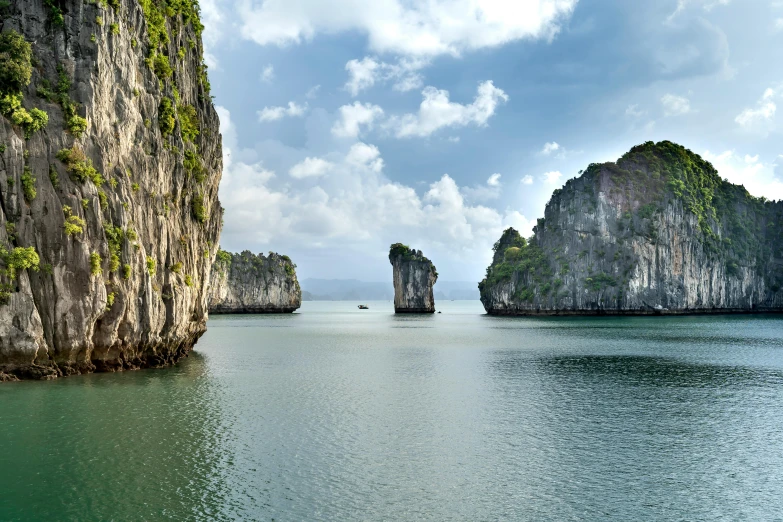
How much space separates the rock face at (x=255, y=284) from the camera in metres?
158

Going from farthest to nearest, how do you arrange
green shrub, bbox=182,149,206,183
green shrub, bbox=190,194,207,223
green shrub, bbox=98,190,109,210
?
green shrub, bbox=190,194,207,223 < green shrub, bbox=182,149,206,183 < green shrub, bbox=98,190,109,210

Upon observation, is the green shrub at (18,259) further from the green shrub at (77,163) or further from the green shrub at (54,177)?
Answer: the green shrub at (77,163)

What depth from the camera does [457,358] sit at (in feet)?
165

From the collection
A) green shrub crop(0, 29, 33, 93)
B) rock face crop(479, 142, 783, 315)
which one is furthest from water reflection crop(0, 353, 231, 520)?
rock face crop(479, 142, 783, 315)

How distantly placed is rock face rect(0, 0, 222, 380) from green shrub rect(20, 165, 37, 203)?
0.26 ft

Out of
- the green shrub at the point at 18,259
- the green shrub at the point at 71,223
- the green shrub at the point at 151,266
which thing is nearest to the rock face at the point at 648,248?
the green shrub at the point at 151,266

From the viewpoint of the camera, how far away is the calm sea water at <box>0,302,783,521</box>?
53.2 ft

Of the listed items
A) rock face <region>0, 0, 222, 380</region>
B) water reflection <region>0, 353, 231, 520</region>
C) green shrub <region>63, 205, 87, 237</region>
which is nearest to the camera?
water reflection <region>0, 353, 231, 520</region>

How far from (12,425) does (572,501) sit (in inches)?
863

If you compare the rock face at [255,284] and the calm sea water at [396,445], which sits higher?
the rock face at [255,284]

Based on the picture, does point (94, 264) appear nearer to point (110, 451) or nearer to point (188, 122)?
point (110, 451)

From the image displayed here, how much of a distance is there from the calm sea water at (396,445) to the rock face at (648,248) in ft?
304

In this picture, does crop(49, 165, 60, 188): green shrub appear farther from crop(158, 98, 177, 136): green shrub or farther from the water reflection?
the water reflection

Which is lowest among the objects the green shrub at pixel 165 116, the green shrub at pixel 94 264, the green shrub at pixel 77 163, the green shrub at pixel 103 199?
the green shrub at pixel 94 264
